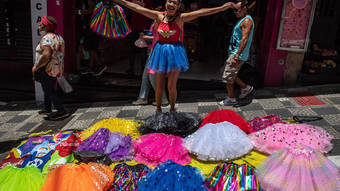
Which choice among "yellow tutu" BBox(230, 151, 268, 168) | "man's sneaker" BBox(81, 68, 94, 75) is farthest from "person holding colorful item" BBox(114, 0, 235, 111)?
"man's sneaker" BBox(81, 68, 94, 75)

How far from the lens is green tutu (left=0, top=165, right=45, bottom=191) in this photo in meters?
2.82

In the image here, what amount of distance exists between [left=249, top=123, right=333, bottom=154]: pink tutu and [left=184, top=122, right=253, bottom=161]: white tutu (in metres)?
0.18

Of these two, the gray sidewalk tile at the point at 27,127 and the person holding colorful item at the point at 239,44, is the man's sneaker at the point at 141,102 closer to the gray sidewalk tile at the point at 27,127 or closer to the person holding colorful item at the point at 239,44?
the person holding colorful item at the point at 239,44

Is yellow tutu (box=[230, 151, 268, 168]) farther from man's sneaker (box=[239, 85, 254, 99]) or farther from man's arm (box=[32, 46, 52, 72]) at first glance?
man's arm (box=[32, 46, 52, 72])

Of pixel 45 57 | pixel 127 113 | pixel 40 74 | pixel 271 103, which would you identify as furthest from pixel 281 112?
pixel 40 74

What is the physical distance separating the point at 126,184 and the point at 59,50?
3.30 metres

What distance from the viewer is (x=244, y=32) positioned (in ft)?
17.2

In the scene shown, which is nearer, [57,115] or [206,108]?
[57,115]

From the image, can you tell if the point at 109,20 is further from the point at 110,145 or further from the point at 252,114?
the point at 252,114

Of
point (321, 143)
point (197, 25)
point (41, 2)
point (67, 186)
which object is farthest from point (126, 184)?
point (197, 25)

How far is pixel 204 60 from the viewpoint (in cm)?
1011

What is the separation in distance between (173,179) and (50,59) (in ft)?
12.1

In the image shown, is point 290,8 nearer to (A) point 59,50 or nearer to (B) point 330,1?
(B) point 330,1

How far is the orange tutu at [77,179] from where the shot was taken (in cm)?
274
